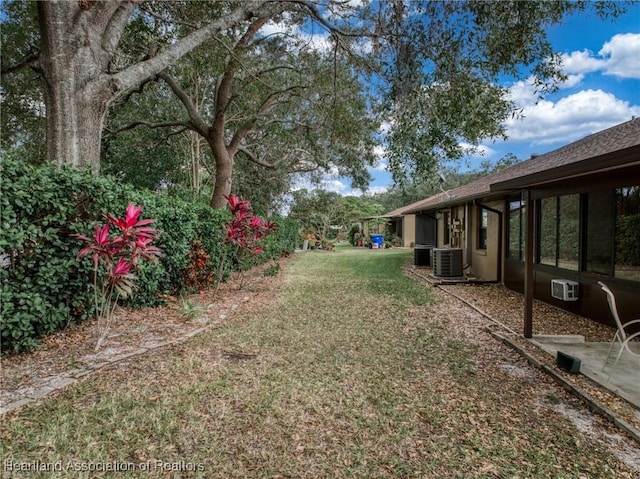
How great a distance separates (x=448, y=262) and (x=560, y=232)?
3878 mm

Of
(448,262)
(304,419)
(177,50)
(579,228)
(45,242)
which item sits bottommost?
(304,419)

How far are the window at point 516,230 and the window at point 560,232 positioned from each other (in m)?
0.82

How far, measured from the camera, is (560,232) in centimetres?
689

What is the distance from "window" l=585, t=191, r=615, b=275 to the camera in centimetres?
559

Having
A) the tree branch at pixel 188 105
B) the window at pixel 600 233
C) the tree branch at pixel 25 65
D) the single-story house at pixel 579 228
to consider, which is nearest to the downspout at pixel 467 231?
the single-story house at pixel 579 228

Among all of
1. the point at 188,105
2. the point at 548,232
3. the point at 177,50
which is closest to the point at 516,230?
the point at 548,232

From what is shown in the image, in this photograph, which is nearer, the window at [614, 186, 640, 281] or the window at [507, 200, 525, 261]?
the window at [614, 186, 640, 281]

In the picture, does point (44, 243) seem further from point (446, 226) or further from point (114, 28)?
point (446, 226)

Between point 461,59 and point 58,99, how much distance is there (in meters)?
5.50

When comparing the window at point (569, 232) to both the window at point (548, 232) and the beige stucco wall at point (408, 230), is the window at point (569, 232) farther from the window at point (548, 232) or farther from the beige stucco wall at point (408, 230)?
the beige stucco wall at point (408, 230)

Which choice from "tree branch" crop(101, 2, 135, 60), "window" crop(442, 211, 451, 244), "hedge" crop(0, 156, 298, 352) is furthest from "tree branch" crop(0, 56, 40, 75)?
"window" crop(442, 211, 451, 244)

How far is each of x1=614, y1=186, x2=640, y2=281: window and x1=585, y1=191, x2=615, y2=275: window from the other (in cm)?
11

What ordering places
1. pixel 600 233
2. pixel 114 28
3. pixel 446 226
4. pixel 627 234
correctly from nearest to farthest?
pixel 627 234 < pixel 114 28 < pixel 600 233 < pixel 446 226

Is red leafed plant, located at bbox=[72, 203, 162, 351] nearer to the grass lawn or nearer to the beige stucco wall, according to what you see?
the grass lawn
